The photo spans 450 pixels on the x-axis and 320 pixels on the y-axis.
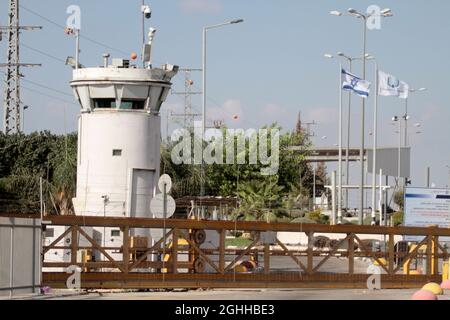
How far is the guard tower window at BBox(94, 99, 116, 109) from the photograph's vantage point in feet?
135

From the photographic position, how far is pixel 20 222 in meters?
26.7

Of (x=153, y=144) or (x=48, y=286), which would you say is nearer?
(x=48, y=286)

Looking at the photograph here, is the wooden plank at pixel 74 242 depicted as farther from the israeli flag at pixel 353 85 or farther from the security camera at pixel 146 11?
the israeli flag at pixel 353 85

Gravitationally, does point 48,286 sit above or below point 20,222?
below

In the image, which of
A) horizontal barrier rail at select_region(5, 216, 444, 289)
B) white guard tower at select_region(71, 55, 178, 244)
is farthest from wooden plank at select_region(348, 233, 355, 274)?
white guard tower at select_region(71, 55, 178, 244)

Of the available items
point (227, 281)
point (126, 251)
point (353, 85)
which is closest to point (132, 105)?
point (126, 251)

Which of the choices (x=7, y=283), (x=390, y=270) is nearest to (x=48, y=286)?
(x=7, y=283)

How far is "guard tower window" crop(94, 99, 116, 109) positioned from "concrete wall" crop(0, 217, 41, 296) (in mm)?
13899

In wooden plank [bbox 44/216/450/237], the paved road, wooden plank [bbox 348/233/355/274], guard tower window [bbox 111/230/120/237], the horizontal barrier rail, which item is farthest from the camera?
guard tower window [bbox 111/230/120/237]

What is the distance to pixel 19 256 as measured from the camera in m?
26.5

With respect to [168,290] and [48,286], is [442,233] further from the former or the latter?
[48,286]

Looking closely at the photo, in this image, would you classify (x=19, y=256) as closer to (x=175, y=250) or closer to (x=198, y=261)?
(x=175, y=250)

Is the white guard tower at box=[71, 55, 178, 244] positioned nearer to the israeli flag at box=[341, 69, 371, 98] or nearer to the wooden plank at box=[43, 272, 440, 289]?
the wooden plank at box=[43, 272, 440, 289]
